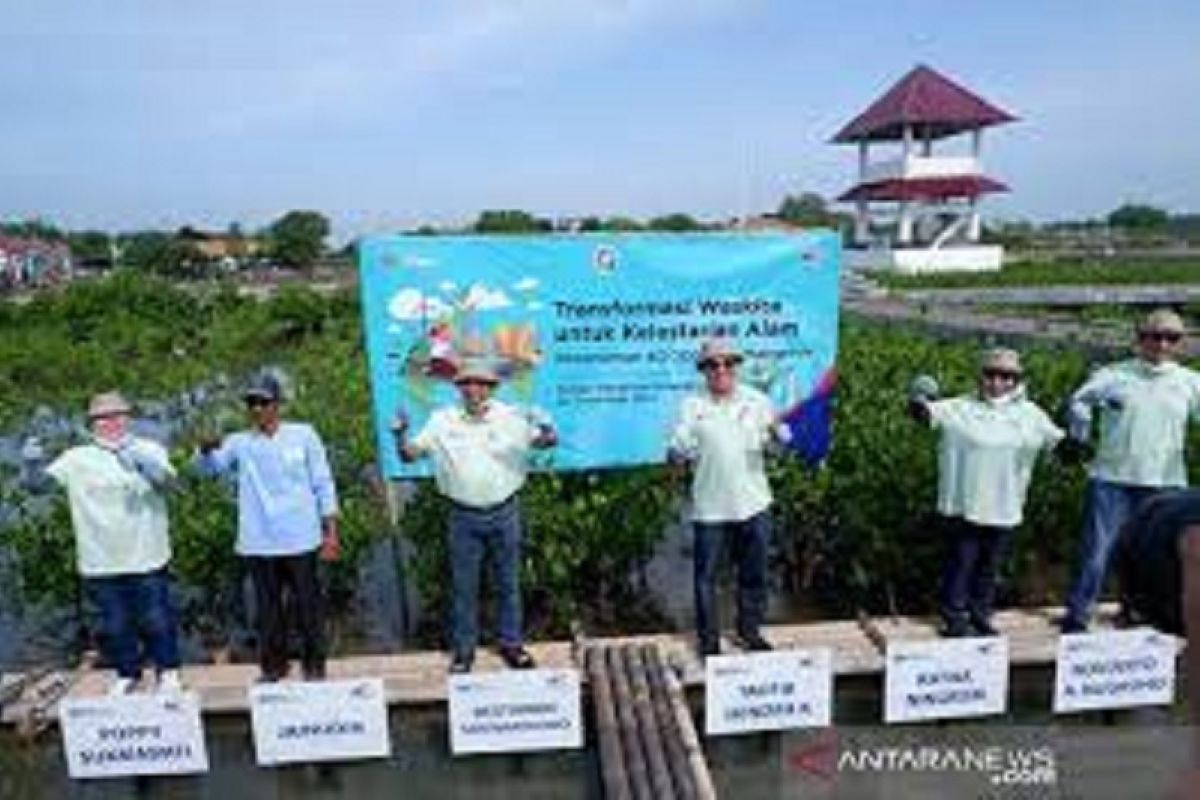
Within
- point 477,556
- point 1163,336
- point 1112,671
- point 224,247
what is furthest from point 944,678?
point 224,247

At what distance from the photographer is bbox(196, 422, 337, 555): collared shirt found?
17.9ft

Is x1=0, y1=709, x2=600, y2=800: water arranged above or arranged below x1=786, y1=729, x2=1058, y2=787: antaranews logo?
below

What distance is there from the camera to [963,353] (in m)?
10.8

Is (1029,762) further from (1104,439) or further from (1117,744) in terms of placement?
(1104,439)

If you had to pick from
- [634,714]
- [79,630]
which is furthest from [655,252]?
[79,630]

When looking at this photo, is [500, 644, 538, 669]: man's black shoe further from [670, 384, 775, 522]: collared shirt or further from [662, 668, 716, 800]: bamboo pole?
[670, 384, 775, 522]: collared shirt

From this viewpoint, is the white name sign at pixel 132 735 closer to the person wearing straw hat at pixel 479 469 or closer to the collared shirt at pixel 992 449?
the person wearing straw hat at pixel 479 469

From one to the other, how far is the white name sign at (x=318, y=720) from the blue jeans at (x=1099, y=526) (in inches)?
146

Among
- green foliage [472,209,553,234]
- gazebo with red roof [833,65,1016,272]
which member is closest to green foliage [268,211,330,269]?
green foliage [472,209,553,234]

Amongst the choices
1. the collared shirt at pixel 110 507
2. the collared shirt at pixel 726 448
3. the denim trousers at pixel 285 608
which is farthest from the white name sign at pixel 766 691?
the collared shirt at pixel 110 507

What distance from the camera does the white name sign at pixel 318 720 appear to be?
5309 mm

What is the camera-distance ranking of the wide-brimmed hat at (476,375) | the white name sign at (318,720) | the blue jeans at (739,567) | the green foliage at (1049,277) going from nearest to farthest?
the white name sign at (318,720), the wide-brimmed hat at (476,375), the blue jeans at (739,567), the green foliage at (1049,277)

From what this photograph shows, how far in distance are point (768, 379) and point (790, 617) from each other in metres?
1.97

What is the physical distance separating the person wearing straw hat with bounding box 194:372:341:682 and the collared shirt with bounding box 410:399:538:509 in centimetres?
55
